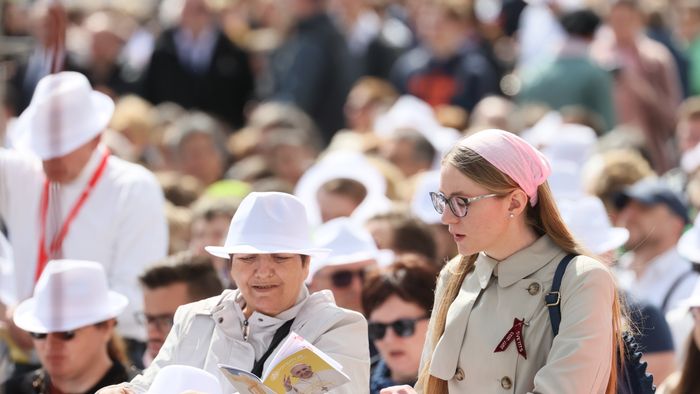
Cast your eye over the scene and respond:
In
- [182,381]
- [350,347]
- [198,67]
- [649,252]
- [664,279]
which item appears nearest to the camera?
[182,381]

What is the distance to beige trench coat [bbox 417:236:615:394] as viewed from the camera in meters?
4.52

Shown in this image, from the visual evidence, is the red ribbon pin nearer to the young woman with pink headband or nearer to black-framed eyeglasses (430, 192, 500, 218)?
the young woman with pink headband

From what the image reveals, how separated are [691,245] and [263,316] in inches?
103

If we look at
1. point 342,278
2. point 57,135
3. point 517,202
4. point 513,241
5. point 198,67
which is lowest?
point 198,67

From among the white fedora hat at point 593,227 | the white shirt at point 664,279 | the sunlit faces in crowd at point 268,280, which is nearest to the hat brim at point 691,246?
the white fedora hat at point 593,227

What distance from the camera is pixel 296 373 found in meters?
4.73

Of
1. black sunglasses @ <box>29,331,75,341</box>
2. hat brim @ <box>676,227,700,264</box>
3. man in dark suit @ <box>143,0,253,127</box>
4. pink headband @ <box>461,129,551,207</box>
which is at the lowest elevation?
man in dark suit @ <box>143,0,253,127</box>

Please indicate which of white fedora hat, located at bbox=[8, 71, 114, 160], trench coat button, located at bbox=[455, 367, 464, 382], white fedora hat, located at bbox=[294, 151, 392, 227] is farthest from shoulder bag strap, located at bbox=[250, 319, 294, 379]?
white fedora hat, located at bbox=[294, 151, 392, 227]

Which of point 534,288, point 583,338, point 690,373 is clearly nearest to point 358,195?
point 690,373

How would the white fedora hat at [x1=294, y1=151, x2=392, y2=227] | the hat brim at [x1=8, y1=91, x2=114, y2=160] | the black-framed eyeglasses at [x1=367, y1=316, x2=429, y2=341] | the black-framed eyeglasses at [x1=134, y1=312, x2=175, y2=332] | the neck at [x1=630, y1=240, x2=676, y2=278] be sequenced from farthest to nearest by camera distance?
the white fedora hat at [x1=294, y1=151, x2=392, y2=227], the neck at [x1=630, y1=240, x2=676, y2=278], the hat brim at [x1=8, y1=91, x2=114, y2=160], the black-framed eyeglasses at [x1=134, y1=312, x2=175, y2=332], the black-framed eyeglasses at [x1=367, y1=316, x2=429, y2=341]

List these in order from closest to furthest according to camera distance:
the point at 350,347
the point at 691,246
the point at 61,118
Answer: the point at 350,347
the point at 691,246
the point at 61,118

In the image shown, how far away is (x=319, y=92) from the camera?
14.3 meters

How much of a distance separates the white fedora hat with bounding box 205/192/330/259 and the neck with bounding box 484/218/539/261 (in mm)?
741

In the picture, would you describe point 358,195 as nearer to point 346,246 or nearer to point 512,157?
point 346,246
